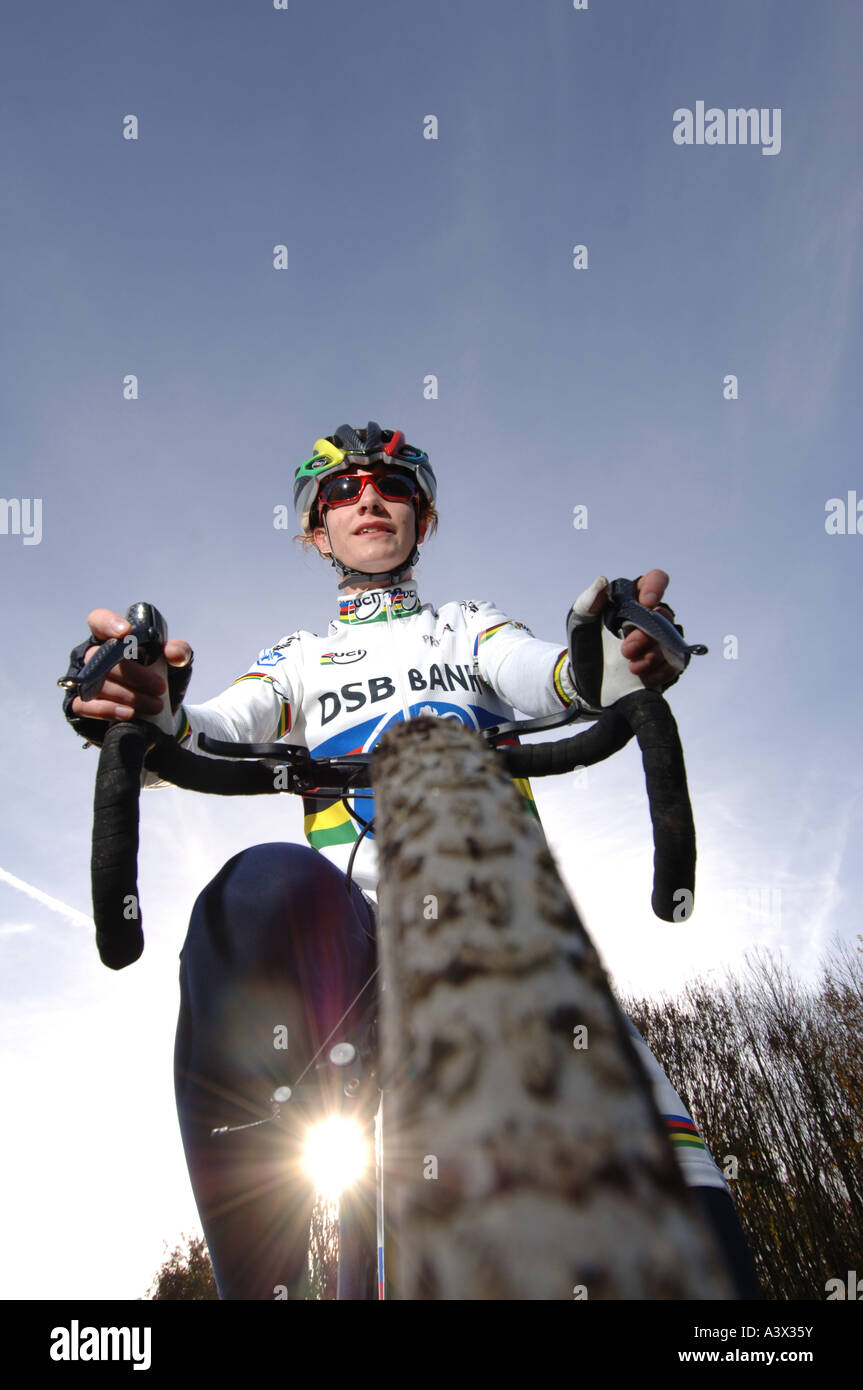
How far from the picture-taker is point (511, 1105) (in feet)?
1.53

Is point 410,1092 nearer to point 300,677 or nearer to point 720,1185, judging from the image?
Result: point 720,1185

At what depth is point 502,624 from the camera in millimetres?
2662

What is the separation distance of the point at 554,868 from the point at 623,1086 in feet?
0.61

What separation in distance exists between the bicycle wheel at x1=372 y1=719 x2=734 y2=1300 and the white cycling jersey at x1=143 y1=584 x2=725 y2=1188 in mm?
1458

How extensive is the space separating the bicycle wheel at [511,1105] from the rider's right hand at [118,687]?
97 centimetres

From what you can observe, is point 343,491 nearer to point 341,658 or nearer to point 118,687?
point 341,658

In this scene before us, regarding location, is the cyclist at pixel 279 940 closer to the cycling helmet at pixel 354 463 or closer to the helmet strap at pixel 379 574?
the helmet strap at pixel 379 574

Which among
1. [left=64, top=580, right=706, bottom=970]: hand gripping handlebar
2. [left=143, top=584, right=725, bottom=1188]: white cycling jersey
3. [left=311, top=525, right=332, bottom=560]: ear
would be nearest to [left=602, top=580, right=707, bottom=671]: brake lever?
[left=64, top=580, right=706, bottom=970]: hand gripping handlebar

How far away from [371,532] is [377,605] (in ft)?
1.28

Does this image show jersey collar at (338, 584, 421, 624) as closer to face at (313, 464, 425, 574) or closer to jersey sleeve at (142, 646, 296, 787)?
face at (313, 464, 425, 574)

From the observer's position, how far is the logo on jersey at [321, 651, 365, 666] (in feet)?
8.64
